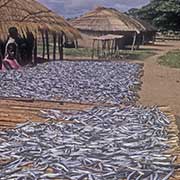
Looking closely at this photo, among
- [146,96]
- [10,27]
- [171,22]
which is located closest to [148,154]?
[146,96]

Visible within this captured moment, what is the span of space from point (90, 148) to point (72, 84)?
21.3 feet

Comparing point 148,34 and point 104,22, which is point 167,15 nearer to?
point 148,34

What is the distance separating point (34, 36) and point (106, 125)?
12750 mm

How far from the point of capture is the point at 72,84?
37.4 feet

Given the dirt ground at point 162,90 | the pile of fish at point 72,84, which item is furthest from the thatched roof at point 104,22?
the pile of fish at point 72,84

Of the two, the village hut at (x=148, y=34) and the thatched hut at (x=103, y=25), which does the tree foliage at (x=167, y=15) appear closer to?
the village hut at (x=148, y=34)

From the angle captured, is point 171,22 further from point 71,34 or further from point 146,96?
point 146,96

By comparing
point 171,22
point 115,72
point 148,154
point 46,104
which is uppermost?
point 148,154


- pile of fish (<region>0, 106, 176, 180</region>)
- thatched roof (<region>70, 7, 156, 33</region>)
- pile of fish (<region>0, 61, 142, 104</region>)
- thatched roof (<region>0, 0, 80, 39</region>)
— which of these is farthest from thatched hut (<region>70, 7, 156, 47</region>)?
pile of fish (<region>0, 106, 176, 180</region>)

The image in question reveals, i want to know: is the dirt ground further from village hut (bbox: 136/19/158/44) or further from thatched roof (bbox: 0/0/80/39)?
village hut (bbox: 136/19/158/44)

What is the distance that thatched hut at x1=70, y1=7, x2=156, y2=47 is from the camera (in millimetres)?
35625

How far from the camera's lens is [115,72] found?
14562 mm

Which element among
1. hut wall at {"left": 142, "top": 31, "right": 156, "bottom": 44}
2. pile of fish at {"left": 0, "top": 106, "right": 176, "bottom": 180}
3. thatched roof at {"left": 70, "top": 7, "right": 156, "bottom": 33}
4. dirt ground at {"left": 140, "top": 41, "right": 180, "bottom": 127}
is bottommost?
hut wall at {"left": 142, "top": 31, "right": 156, "bottom": 44}

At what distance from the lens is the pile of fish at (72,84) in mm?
9828
